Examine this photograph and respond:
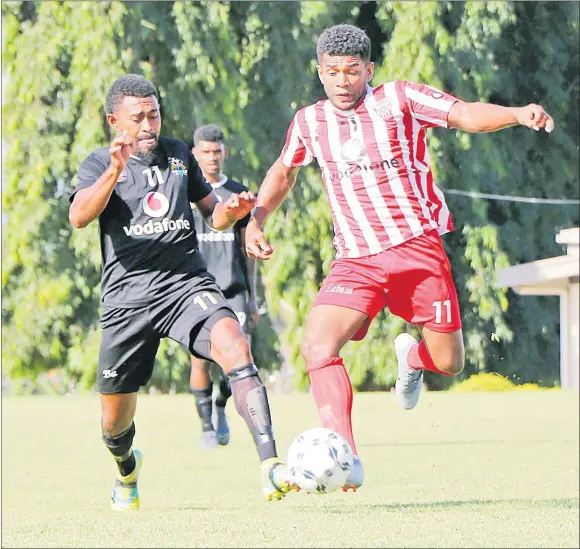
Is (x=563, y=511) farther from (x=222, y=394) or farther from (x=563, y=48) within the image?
(x=563, y=48)

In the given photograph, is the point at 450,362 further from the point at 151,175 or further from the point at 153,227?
the point at 151,175

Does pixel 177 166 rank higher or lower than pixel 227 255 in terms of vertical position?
higher

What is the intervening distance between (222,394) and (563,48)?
57.3 ft

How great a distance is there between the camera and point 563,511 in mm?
7758

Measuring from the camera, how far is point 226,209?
7188mm

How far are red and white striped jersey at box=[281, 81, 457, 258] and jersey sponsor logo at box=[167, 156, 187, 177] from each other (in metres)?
0.74

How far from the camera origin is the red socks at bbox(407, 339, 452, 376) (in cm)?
792

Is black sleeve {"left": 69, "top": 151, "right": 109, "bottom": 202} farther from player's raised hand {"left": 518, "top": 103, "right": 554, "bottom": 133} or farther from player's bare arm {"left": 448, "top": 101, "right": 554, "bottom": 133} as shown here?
player's raised hand {"left": 518, "top": 103, "right": 554, "bottom": 133}

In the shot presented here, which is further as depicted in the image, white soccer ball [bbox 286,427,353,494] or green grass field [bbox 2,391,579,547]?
green grass field [bbox 2,391,579,547]

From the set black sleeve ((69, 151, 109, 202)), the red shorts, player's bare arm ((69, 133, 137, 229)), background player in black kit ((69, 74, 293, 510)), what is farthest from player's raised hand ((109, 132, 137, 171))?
the red shorts

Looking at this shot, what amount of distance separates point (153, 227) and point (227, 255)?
4564 millimetres

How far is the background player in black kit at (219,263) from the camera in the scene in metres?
11.7

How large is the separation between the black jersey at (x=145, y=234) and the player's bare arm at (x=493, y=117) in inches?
64.3

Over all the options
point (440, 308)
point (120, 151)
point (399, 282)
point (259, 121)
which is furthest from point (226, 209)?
point (259, 121)
